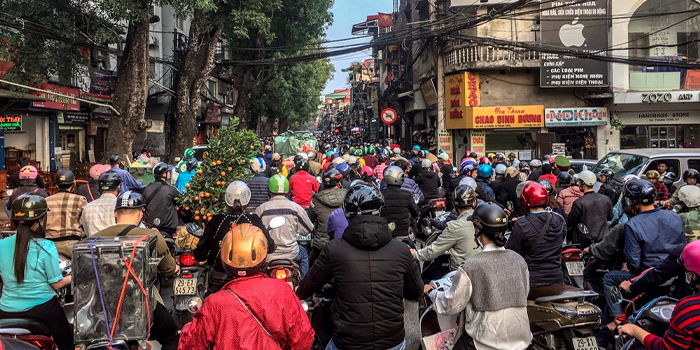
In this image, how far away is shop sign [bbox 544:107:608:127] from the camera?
23.8 metres

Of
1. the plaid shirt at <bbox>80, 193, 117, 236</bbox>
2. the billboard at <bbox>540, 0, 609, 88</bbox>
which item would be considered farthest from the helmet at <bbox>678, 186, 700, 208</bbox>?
the billboard at <bbox>540, 0, 609, 88</bbox>

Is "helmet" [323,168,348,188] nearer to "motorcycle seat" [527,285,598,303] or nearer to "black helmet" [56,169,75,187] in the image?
"black helmet" [56,169,75,187]

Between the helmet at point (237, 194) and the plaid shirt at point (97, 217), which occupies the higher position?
the helmet at point (237, 194)

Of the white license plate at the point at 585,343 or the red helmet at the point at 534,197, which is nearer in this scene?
the white license plate at the point at 585,343

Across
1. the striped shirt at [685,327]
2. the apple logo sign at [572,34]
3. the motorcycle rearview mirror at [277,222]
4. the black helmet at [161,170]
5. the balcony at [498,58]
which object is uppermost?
the apple logo sign at [572,34]

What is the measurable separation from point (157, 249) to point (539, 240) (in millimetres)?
3194

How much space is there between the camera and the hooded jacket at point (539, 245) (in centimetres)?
512

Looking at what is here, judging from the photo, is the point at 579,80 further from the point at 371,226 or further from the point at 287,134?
the point at 371,226

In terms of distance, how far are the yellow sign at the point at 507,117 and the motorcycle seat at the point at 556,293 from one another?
19259mm

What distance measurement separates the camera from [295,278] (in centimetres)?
607

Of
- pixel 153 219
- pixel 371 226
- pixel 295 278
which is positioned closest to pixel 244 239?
pixel 371 226

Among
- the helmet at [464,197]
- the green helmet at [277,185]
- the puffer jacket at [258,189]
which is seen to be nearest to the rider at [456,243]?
the helmet at [464,197]

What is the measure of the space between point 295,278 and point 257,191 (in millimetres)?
3474

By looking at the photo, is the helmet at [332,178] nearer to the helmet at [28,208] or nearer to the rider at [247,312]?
the helmet at [28,208]
